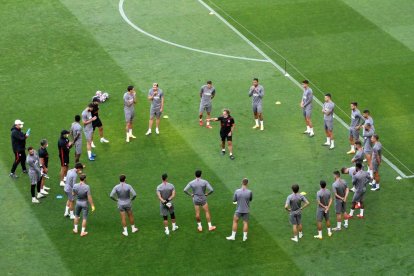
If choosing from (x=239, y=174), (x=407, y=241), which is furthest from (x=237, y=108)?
(x=407, y=241)

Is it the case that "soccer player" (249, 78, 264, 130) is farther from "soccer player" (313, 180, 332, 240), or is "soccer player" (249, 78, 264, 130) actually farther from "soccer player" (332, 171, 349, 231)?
"soccer player" (313, 180, 332, 240)

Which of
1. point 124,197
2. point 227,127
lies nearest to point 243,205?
point 124,197

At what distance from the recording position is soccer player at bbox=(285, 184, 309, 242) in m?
30.2

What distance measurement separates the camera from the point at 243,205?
30.3 m

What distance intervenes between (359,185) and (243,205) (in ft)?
12.8

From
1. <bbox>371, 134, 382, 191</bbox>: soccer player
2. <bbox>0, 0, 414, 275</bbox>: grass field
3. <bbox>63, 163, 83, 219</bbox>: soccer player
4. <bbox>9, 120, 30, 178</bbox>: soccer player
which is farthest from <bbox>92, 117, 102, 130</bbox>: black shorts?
<bbox>371, 134, 382, 191</bbox>: soccer player

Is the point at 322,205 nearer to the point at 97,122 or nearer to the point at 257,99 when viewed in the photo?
the point at 257,99

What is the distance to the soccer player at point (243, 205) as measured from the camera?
99.0ft

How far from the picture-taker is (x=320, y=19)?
4766 centimetres

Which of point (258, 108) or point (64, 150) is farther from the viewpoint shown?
point (258, 108)

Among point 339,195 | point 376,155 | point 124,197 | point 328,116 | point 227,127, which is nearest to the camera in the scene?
point 124,197

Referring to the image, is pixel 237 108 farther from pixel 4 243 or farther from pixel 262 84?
pixel 4 243

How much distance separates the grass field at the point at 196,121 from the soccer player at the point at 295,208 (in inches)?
17.1

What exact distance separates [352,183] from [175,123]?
27.1 feet
